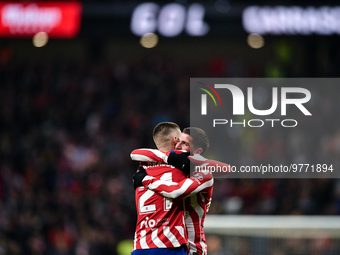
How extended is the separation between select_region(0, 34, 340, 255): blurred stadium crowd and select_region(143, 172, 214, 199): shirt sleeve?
5612 mm

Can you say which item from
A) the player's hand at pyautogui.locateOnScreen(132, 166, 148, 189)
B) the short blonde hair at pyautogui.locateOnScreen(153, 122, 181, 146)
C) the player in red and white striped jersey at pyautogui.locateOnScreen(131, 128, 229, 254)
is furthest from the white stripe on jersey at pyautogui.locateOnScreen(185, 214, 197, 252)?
the short blonde hair at pyautogui.locateOnScreen(153, 122, 181, 146)

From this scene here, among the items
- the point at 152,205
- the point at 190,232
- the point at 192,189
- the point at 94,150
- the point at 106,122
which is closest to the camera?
the point at 192,189

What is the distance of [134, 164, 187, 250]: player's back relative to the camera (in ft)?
Answer: 10.2

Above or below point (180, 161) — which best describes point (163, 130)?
above

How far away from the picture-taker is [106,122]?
1161 cm

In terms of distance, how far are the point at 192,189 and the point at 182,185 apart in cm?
7

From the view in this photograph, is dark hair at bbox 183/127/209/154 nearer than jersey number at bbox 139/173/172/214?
No

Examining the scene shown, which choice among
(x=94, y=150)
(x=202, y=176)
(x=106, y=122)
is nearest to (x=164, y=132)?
(x=202, y=176)

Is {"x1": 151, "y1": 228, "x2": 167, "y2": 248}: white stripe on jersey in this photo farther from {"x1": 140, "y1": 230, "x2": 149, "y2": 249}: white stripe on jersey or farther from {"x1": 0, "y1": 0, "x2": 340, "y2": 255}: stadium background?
{"x1": 0, "y1": 0, "x2": 340, "y2": 255}: stadium background

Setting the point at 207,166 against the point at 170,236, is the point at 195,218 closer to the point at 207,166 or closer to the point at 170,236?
the point at 170,236

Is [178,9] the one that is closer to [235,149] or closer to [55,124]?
[235,149]

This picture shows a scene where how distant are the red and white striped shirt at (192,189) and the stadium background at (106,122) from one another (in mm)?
5418

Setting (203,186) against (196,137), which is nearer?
(203,186)

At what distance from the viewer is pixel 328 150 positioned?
9836 millimetres
